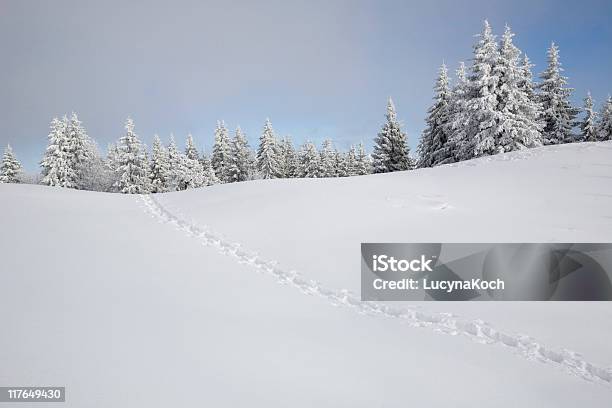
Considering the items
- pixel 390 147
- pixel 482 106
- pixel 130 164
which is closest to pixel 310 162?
pixel 390 147

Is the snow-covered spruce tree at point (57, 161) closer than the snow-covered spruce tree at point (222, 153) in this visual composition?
Yes

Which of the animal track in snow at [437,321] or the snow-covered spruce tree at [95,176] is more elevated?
the snow-covered spruce tree at [95,176]

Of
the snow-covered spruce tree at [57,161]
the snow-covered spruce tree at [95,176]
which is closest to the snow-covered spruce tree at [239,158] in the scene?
the snow-covered spruce tree at [95,176]

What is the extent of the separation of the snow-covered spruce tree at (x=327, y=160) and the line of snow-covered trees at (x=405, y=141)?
0.15m

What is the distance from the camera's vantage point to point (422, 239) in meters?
11.1

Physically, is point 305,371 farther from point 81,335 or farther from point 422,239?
point 422,239

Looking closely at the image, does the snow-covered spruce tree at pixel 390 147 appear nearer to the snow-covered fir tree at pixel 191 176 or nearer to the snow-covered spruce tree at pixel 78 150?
the snow-covered fir tree at pixel 191 176

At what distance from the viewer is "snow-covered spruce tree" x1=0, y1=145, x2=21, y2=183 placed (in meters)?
48.5

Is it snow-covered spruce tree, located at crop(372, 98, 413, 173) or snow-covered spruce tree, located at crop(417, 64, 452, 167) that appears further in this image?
snow-covered spruce tree, located at crop(372, 98, 413, 173)

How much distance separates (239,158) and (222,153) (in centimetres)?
259

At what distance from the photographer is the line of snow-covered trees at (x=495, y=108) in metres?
28.0

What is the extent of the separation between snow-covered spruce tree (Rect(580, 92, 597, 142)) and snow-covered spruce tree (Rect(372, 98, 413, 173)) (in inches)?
825

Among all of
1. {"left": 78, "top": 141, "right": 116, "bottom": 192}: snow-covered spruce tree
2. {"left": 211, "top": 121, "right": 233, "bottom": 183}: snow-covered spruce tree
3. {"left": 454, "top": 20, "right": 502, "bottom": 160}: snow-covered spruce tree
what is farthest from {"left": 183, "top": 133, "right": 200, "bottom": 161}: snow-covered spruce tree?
{"left": 454, "top": 20, "right": 502, "bottom": 160}: snow-covered spruce tree

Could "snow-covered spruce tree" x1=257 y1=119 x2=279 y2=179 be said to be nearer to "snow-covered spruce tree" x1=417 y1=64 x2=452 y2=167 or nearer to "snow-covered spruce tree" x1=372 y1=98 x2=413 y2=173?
"snow-covered spruce tree" x1=372 y1=98 x2=413 y2=173
